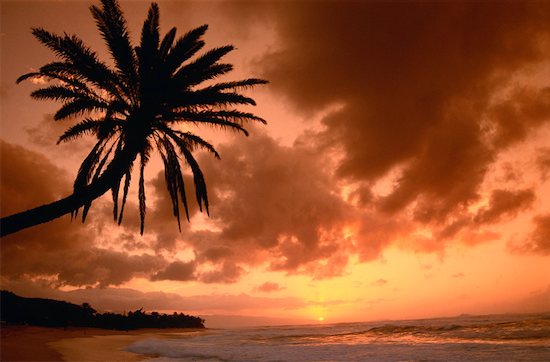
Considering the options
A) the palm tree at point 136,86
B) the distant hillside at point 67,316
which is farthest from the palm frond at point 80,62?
the distant hillside at point 67,316

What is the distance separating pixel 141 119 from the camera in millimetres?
9609

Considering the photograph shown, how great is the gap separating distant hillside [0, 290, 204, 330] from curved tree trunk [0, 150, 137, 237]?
37457mm

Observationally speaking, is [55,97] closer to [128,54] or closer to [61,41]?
[61,41]

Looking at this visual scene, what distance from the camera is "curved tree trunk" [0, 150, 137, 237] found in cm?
663

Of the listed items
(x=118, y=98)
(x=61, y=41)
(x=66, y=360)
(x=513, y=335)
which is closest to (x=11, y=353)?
(x=66, y=360)

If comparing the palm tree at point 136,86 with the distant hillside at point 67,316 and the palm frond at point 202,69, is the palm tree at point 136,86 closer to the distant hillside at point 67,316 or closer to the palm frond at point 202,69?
the palm frond at point 202,69

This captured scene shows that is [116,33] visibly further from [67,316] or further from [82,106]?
[67,316]

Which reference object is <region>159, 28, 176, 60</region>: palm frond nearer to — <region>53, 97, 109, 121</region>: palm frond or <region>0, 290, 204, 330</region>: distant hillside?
<region>53, 97, 109, 121</region>: palm frond

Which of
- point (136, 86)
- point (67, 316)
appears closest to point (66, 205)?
point (136, 86)

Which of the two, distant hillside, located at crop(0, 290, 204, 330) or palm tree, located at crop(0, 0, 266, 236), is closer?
palm tree, located at crop(0, 0, 266, 236)

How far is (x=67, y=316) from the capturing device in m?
48.8

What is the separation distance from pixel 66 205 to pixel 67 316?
5249 centimetres

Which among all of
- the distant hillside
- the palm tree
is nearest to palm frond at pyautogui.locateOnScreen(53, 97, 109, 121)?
the palm tree

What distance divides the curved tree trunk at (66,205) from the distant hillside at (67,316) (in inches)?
1475
